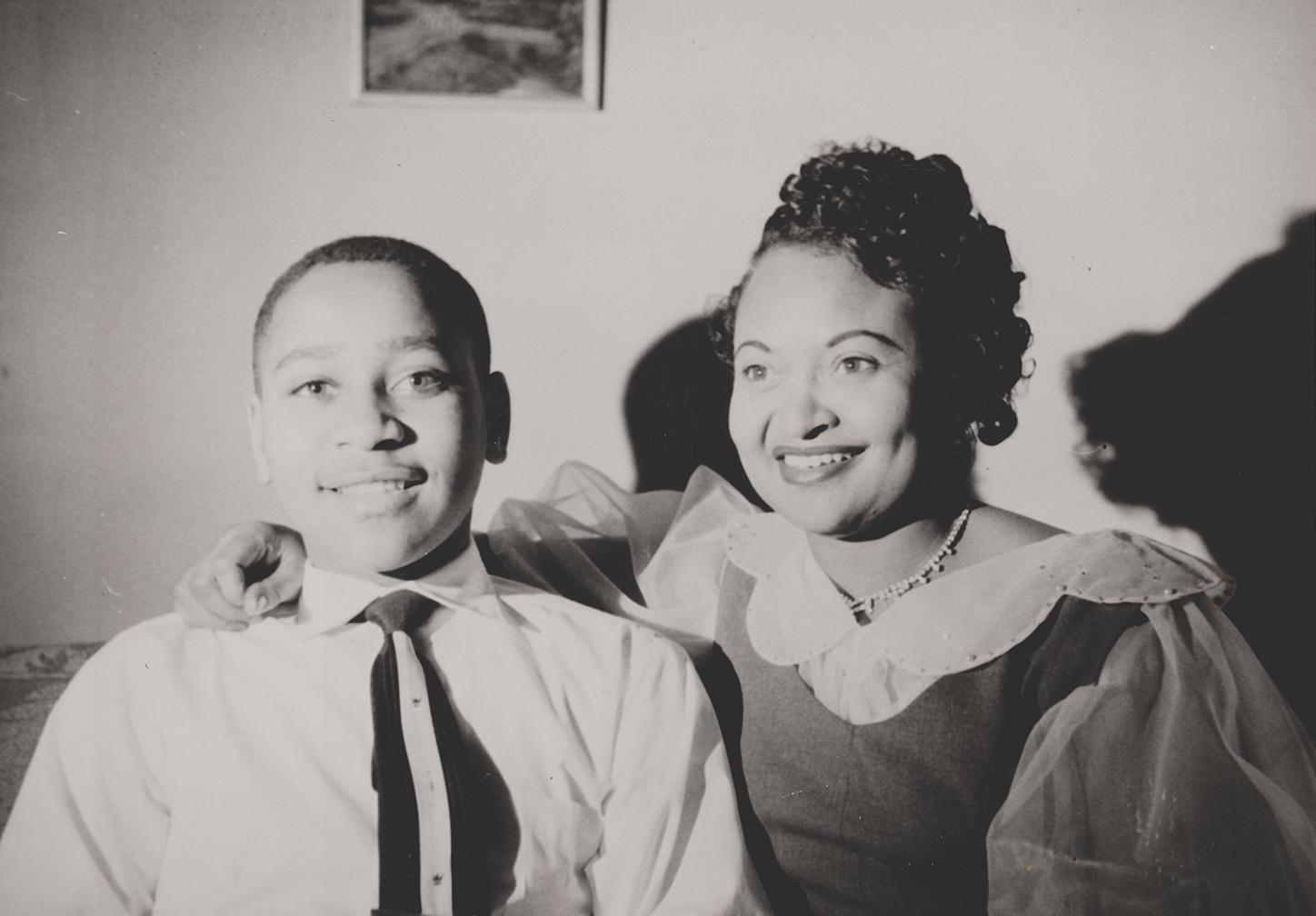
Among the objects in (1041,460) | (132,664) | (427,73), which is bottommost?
Answer: (132,664)

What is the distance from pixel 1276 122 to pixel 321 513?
1.23 metres

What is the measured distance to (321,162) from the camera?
1161 mm

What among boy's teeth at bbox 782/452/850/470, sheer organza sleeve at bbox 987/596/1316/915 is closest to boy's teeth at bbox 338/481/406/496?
boy's teeth at bbox 782/452/850/470

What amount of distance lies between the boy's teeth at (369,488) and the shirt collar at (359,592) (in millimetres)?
90

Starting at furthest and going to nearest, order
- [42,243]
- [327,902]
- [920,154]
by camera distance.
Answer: [920,154], [42,243], [327,902]

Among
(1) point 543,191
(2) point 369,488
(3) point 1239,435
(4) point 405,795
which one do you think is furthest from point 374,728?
(3) point 1239,435

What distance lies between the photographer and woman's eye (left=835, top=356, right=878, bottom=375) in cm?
94

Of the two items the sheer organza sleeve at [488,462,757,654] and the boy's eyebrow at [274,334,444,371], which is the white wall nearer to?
the sheer organza sleeve at [488,462,757,654]

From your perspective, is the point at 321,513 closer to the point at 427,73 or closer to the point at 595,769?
the point at 595,769

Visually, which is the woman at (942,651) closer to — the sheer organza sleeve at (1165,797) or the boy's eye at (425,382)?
the sheer organza sleeve at (1165,797)

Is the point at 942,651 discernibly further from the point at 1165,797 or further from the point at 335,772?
the point at 335,772

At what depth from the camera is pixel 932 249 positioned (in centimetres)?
97

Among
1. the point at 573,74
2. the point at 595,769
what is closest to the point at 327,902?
the point at 595,769

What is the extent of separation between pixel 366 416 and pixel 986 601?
0.61 meters
